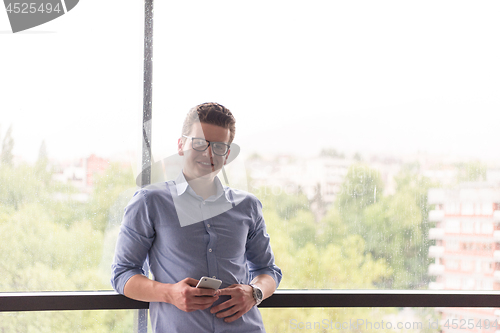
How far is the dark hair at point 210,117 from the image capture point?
49.6 inches

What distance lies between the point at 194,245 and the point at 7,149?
3.15 ft

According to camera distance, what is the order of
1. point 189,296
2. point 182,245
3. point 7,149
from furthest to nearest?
point 7,149 < point 182,245 < point 189,296

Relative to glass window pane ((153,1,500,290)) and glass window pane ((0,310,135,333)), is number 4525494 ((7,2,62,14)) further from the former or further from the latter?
glass window pane ((0,310,135,333))

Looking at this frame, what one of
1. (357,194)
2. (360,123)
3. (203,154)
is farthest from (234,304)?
(360,123)

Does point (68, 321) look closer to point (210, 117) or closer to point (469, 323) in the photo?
point (210, 117)

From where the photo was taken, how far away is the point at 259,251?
1354mm

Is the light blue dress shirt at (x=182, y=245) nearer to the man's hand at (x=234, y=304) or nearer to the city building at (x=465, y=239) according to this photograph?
the man's hand at (x=234, y=304)

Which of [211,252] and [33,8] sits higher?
[33,8]

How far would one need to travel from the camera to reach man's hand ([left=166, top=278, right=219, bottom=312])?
3.55ft

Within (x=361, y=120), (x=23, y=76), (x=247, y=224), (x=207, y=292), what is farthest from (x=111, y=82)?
(x=361, y=120)

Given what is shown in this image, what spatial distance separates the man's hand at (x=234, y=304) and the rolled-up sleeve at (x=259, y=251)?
0.17 meters

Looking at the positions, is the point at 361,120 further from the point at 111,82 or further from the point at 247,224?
the point at 111,82

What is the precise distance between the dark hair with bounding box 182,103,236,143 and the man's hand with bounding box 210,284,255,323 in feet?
1.78

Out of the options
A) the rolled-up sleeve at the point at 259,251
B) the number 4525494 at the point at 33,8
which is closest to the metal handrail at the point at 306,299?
the rolled-up sleeve at the point at 259,251
